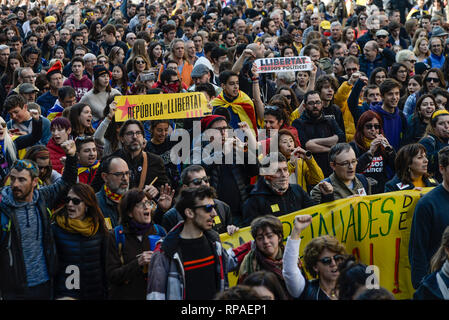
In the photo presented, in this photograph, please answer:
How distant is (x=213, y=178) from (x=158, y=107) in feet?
4.37

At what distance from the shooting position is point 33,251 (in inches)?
218

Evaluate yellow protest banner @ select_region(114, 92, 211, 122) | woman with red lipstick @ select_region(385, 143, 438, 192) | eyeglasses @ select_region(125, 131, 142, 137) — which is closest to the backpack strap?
eyeglasses @ select_region(125, 131, 142, 137)

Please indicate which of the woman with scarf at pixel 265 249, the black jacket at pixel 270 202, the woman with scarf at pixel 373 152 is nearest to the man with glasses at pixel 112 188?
the black jacket at pixel 270 202

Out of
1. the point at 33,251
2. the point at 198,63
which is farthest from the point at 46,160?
the point at 198,63

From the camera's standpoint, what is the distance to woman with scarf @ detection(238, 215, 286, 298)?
530 cm

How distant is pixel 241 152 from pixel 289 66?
3.65m

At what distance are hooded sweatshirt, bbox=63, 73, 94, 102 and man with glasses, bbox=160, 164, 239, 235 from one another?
18.2 feet

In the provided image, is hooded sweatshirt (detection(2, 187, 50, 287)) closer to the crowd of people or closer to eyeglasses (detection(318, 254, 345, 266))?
the crowd of people

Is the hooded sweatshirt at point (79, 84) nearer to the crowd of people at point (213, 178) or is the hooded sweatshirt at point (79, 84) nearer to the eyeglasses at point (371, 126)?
the crowd of people at point (213, 178)

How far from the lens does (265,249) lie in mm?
5316

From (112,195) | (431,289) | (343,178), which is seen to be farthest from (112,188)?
(431,289)

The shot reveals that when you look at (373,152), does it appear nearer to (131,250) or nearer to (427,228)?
(427,228)

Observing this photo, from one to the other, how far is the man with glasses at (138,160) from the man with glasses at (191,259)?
186cm

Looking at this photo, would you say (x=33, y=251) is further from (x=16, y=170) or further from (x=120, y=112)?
(x=120, y=112)
